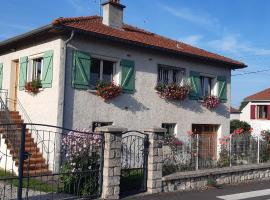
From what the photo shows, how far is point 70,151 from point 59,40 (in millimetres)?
5124

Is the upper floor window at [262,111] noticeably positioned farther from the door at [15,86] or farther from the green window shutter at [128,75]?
the door at [15,86]

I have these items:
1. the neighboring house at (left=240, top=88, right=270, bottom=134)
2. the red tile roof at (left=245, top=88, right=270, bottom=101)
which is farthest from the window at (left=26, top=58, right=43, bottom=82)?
the red tile roof at (left=245, top=88, right=270, bottom=101)

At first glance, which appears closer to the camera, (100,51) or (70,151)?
(70,151)

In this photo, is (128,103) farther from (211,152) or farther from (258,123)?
(258,123)

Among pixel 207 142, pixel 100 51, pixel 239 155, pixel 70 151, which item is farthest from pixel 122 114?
pixel 70 151

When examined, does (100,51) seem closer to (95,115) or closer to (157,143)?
(95,115)

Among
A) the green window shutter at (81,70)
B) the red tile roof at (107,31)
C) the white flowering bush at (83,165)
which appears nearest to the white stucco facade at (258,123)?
the red tile roof at (107,31)

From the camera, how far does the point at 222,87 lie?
1795 cm

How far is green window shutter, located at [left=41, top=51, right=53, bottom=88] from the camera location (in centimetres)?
1294

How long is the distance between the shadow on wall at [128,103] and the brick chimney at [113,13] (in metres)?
3.26

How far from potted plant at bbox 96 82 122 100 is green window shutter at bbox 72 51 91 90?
0.48m

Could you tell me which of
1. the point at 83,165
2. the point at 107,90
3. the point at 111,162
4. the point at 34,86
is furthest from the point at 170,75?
the point at 83,165

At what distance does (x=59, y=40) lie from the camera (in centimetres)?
1264

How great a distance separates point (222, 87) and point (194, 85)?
77.2 inches
